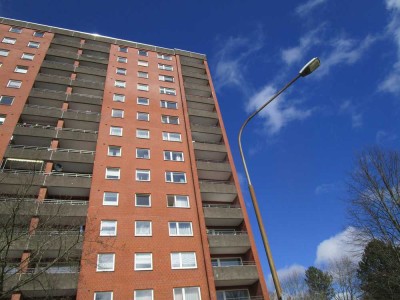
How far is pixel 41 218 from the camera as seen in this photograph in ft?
74.6

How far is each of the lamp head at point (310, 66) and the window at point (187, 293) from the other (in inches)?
721

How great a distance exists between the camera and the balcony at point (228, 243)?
25297 millimetres

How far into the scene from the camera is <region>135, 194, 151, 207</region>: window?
26203mm

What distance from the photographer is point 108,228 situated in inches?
936

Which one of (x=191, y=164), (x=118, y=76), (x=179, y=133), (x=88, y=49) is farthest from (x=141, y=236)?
(x=88, y=49)

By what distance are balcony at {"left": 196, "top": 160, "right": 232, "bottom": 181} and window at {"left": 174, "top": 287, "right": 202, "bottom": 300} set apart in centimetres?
1212

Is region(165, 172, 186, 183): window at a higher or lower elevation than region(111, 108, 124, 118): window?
lower

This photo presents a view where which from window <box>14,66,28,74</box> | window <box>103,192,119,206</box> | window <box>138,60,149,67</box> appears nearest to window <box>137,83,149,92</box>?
window <box>138,60,149,67</box>

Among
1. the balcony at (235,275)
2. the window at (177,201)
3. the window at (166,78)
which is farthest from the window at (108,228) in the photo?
the window at (166,78)

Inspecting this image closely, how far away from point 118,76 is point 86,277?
2542 centimetres

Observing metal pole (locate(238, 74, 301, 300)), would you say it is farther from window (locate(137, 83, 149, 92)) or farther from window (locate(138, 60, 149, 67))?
window (locate(138, 60, 149, 67))

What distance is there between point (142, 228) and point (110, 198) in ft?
12.7

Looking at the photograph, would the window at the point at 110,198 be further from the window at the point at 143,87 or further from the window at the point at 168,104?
the window at the point at 143,87

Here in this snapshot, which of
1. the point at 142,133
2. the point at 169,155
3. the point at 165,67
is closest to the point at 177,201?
the point at 169,155
